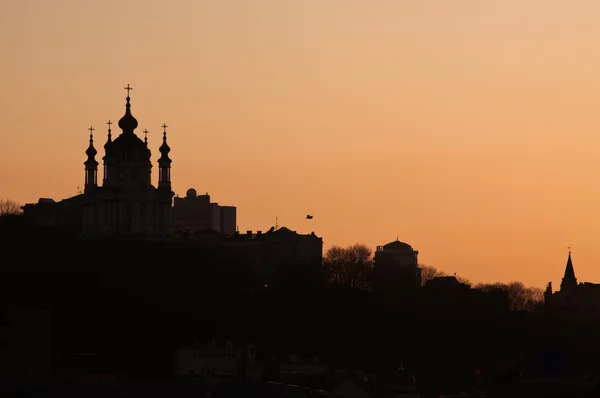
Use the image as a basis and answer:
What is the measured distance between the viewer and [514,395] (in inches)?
3935

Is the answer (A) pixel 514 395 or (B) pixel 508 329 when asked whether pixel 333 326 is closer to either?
(B) pixel 508 329

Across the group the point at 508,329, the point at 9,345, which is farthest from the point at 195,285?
the point at 9,345

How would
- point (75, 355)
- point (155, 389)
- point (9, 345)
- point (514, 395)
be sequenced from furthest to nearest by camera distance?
1. point (75, 355)
2. point (9, 345)
3. point (155, 389)
4. point (514, 395)

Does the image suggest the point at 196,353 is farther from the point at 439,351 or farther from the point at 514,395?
the point at 514,395

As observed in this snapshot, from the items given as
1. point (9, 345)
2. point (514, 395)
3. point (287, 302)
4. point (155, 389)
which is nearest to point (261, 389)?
point (155, 389)

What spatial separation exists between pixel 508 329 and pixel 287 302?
14275mm

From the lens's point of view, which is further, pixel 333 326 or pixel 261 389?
pixel 333 326

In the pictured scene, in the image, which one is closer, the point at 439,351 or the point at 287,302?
the point at 439,351

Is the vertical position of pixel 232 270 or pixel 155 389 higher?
pixel 232 270

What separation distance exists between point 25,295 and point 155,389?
1656 inches

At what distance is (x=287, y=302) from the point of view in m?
182

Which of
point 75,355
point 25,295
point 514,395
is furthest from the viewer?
point 25,295

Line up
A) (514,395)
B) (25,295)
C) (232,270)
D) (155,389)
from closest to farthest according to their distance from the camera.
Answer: (514,395), (155,389), (25,295), (232,270)

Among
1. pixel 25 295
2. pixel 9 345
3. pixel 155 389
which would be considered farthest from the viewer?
pixel 25 295
